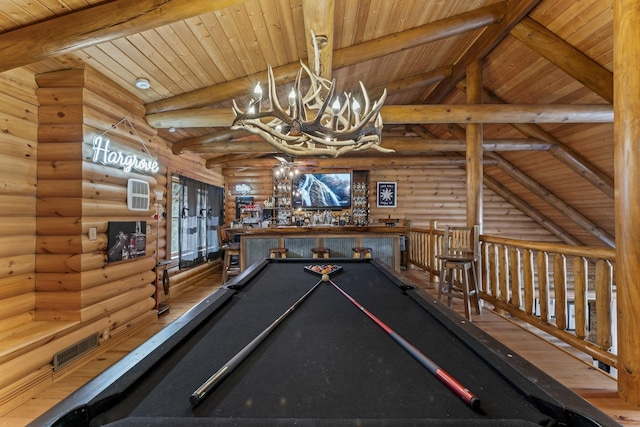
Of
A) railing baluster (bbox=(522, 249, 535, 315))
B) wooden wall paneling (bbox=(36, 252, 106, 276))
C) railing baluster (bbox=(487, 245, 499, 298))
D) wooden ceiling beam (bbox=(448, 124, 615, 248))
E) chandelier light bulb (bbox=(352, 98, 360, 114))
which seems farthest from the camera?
wooden ceiling beam (bbox=(448, 124, 615, 248))

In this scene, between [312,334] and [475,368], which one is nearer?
[475,368]

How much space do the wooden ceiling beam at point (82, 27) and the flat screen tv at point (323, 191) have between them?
5.69m

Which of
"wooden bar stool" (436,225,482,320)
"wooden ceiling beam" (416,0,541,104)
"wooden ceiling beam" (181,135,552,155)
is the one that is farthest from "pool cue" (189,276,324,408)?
"wooden ceiling beam" (416,0,541,104)

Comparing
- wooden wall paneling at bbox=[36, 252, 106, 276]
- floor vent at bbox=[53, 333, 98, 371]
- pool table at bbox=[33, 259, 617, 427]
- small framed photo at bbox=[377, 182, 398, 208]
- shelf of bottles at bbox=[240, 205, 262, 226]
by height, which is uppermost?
small framed photo at bbox=[377, 182, 398, 208]

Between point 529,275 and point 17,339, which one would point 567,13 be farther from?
point 17,339

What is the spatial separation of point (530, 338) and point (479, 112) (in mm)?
2947

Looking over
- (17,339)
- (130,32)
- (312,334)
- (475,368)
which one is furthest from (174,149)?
(475,368)

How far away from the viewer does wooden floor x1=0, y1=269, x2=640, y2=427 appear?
5.90 ft

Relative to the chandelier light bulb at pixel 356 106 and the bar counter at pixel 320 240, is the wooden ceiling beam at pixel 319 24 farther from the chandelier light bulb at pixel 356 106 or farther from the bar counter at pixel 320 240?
the bar counter at pixel 320 240

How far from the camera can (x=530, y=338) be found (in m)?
2.81

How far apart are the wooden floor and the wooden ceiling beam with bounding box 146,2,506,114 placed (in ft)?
9.70

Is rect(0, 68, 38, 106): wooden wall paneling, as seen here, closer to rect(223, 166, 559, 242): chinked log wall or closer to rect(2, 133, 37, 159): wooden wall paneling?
rect(2, 133, 37, 159): wooden wall paneling

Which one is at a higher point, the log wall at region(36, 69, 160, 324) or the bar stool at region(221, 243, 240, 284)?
the log wall at region(36, 69, 160, 324)

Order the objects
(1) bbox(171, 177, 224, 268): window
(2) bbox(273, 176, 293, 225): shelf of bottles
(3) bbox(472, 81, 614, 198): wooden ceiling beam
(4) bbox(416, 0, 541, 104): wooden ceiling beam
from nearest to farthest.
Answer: (4) bbox(416, 0, 541, 104): wooden ceiling beam → (3) bbox(472, 81, 614, 198): wooden ceiling beam → (1) bbox(171, 177, 224, 268): window → (2) bbox(273, 176, 293, 225): shelf of bottles
